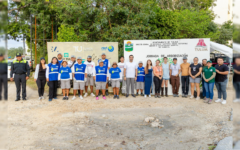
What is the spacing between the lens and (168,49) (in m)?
8.20

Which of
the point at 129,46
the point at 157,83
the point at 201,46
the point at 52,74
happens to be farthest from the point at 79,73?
the point at 201,46

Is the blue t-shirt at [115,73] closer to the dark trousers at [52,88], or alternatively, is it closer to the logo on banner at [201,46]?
the dark trousers at [52,88]

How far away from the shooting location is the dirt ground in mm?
3750

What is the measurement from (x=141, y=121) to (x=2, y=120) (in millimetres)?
4426

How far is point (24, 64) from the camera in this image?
7.16 metres

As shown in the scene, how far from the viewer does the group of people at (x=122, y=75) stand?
7.10 meters

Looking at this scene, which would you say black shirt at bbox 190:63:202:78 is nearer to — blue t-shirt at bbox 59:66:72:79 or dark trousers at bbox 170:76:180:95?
dark trousers at bbox 170:76:180:95

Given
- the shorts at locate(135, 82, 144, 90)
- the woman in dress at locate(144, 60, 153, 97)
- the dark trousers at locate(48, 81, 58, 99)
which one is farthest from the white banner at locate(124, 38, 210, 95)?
the dark trousers at locate(48, 81, 58, 99)

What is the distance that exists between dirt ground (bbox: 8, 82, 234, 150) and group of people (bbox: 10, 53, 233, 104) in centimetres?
70

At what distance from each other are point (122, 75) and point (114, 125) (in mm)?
3773

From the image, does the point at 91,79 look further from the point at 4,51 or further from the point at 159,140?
the point at 4,51

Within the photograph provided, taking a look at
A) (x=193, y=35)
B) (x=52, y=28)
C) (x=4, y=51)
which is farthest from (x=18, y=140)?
(x=193, y=35)

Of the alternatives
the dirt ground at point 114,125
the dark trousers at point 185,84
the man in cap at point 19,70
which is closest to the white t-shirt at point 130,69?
the dirt ground at point 114,125

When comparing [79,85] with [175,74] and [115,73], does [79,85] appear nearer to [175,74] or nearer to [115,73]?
[115,73]
